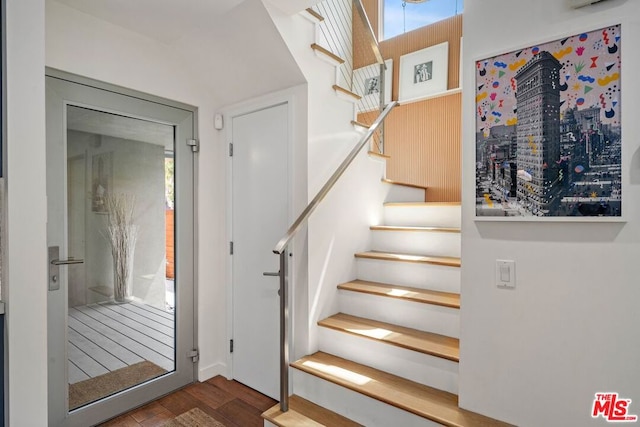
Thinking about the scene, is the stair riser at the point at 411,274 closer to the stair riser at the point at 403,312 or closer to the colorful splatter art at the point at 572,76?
the stair riser at the point at 403,312

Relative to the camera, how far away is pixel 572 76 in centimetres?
136

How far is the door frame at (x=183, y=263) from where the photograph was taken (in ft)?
6.84

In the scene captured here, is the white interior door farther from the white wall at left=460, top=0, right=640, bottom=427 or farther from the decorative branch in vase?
the white wall at left=460, top=0, right=640, bottom=427

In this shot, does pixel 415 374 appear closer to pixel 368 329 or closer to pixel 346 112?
pixel 368 329

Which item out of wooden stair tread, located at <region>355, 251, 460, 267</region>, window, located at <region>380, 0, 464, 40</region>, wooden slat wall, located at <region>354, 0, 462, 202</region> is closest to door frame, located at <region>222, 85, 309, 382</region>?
wooden stair tread, located at <region>355, 251, 460, 267</region>

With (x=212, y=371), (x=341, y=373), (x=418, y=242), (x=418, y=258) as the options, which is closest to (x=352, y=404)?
(x=341, y=373)

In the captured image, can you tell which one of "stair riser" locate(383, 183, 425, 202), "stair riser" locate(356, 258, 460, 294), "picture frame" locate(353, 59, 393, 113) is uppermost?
"picture frame" locate(353, 59, 393, 113)

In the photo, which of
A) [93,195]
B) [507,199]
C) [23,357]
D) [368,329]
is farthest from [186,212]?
[507,199]

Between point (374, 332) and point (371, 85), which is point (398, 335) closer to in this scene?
point (374, 332)

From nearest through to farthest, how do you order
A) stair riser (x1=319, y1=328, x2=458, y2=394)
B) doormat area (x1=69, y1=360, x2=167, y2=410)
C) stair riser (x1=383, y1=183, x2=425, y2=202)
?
stair riser (x1=319, y1=328, x2=458, y2=394)
doormat area (x1=69, y1=360, x2=167, y2=410)
stair riser (x1=383, y1=183, x2=425, y2=202)

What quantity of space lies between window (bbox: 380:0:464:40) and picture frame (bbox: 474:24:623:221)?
2694 mm

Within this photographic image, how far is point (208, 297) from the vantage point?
2754 millimetres

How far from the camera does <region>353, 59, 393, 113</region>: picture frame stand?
416 cm

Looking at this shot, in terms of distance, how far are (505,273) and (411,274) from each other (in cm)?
92
